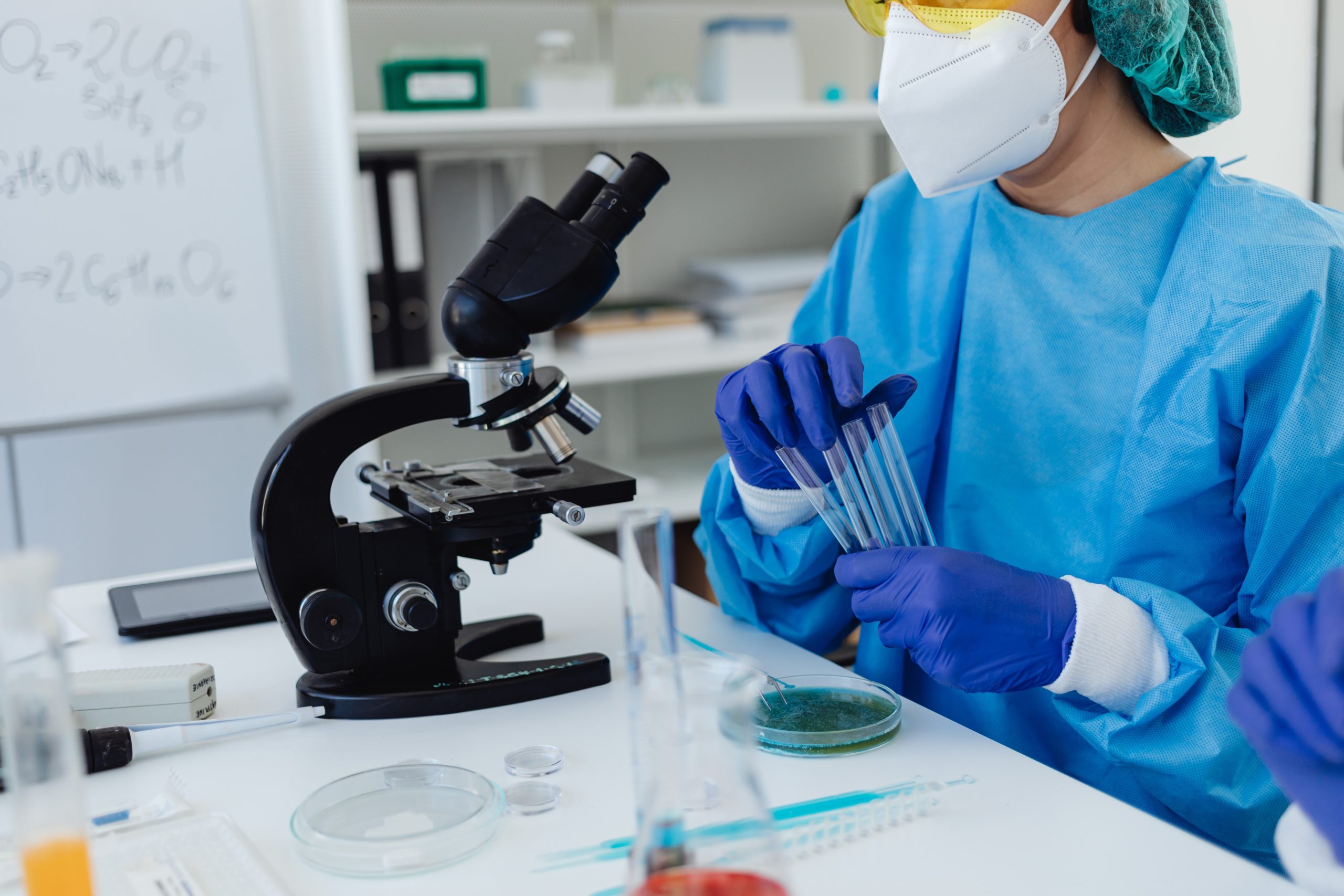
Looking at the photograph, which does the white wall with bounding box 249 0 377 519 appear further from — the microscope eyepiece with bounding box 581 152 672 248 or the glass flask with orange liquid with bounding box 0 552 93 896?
the glass flask with orange liquid with bounding box 0 552 93 896

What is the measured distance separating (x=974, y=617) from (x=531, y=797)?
37 centimetres

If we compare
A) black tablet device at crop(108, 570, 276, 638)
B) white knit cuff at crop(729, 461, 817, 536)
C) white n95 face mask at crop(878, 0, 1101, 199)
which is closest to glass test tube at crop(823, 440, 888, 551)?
white knit cuff at crop(729, 461, 817, 536)

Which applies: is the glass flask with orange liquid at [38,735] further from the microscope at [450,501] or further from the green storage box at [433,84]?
the green storage box at [433,84]

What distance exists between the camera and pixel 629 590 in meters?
0.59

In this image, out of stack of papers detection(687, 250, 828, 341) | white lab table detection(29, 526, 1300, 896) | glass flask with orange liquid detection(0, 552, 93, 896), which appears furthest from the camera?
stack of papers detection(687, 250, 828, 341)

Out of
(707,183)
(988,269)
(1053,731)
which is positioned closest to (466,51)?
(707,183)

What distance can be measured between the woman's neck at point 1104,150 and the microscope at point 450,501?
422mm

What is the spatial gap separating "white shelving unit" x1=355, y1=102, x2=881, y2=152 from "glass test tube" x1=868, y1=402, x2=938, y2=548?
1204 mm

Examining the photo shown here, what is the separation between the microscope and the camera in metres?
1.00

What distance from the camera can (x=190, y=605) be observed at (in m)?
1.27

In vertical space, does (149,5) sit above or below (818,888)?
above

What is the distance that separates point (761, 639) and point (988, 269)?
448 millimetres

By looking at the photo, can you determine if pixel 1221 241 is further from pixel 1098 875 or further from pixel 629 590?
pixel 629 590

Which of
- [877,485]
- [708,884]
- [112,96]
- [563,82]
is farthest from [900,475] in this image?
[112,96]
